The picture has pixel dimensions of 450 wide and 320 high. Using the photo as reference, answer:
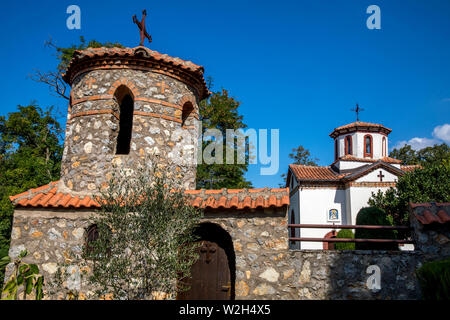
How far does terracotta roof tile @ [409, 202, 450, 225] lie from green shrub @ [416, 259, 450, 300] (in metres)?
1.80

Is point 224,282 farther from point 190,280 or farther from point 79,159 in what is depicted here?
point 79,159

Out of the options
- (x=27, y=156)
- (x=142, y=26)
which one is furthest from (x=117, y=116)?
(x=27, y=156)

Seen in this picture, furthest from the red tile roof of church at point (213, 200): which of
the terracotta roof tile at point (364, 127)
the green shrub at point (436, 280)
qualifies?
the terracotta roof tile at point (364, 127)

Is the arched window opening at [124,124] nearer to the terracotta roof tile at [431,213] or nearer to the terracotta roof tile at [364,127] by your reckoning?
the terracotta roof tile at [431,213]

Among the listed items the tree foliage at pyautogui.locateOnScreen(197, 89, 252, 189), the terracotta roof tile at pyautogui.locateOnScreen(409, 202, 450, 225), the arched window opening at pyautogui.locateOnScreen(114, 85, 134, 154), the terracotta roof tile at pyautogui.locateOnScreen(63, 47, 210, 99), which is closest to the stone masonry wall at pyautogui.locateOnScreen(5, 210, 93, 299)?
the arched window opening at pyautogui.locateOnScreen(114, 85, 134, 154)

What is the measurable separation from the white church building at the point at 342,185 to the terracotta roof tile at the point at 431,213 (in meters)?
11.9

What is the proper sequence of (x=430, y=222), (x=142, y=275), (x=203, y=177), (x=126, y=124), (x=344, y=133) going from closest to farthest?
(x=142, y=275) → (x=430, y=222) → (x=126, y=124) → (x=203, y=177) → (x=344, y=133)

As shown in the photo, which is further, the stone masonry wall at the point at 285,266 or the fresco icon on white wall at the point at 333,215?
the fresco icon on white wall at the point at 333,215

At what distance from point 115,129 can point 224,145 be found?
14.0 metres

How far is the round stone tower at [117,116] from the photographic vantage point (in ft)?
23.6

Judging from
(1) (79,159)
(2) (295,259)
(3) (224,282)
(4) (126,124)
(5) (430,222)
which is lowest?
(3) (224,282)

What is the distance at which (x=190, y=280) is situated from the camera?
259 inches
